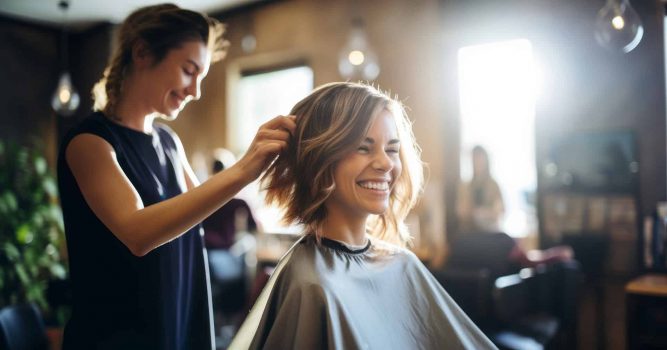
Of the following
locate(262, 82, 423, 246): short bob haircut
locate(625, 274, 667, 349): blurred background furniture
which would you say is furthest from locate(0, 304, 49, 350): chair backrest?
locate(625, 274, 667, 349): blurred background furniture

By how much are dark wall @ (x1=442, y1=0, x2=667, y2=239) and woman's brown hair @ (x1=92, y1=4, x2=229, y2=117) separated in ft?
10.7

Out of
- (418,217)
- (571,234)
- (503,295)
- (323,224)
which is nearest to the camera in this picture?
(323,224)

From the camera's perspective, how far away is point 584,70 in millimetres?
3885

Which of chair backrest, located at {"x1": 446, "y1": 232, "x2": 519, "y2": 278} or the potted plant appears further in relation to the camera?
the potted plant

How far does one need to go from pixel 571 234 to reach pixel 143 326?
3.43m

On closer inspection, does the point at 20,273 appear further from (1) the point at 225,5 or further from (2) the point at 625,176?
(2) the point at 625,176

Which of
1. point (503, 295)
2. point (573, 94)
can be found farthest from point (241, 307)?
point (573, 94)

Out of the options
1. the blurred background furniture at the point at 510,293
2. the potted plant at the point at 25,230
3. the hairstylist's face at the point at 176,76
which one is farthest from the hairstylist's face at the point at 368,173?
the potted plant at the point at 25,230

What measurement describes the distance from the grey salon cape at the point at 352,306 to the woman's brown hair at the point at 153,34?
1.86ft

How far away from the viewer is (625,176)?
3.73 metres

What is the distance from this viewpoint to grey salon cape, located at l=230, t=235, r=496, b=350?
1157 millimetres

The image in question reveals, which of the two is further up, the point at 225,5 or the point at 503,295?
the point at 225,5

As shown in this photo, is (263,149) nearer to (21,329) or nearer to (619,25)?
(21,329)

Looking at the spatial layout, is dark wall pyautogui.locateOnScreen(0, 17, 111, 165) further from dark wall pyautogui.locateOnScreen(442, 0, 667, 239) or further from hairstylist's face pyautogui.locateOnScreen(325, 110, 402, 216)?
hairstylist's face pyautogui.locateOnScreen(325, 110, 402, 216)
